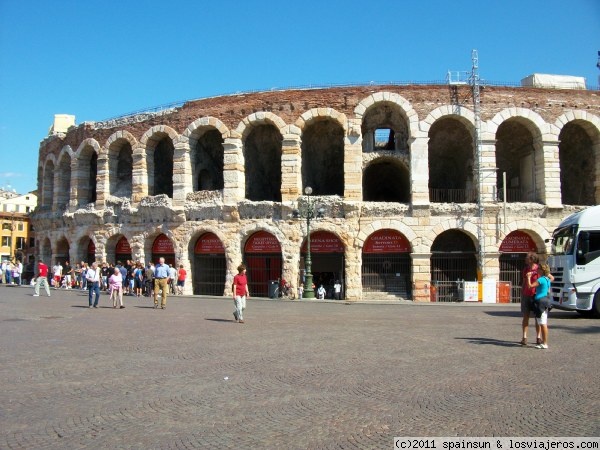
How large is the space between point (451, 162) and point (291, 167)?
Answer: 31.4ft

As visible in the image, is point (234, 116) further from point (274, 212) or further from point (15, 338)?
point (15, 338)

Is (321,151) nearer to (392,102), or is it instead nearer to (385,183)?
(385,183)

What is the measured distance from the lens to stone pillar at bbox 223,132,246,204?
2680 cm

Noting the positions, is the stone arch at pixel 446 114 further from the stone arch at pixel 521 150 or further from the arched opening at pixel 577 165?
the arched opening at pixel 577 165

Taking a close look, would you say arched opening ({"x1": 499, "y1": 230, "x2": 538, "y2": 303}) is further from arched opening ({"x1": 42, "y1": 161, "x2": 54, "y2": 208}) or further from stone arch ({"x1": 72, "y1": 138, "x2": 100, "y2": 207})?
arched opening ({"x1": 42, "y1": 161, "x2": 54, "y2": 208})

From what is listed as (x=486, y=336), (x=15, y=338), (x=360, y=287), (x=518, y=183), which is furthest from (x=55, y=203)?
(x=486, y=336)

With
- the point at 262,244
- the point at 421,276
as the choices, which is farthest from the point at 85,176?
the point at 421,276

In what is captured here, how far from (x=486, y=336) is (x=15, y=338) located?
10.0m

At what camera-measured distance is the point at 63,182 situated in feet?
114

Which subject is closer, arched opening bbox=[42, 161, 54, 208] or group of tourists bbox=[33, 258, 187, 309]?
group of tourists bbox=[33, 258, 187, 309]

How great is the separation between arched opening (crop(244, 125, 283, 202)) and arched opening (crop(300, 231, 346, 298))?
5.53 metres

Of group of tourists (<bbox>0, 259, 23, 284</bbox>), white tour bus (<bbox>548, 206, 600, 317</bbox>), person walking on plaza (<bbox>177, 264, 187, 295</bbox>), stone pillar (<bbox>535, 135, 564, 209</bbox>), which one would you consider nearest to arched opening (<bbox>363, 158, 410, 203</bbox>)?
stone pillar (<bbox>535, 135, 564, 209</bbox>)

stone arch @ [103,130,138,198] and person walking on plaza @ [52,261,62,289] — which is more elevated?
stone arch @ [103,130,138,198]

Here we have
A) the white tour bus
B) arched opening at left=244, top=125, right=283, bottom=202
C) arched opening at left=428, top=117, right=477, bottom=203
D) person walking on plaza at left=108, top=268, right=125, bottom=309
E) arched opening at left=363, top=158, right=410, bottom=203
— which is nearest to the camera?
the white tour bus
